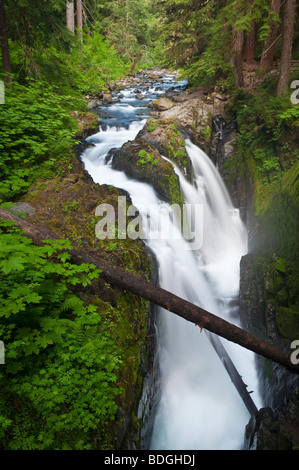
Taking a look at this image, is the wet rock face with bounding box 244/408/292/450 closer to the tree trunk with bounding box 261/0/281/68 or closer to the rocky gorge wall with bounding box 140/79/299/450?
the rocky gorge wall with bounding box 140/79/299/450

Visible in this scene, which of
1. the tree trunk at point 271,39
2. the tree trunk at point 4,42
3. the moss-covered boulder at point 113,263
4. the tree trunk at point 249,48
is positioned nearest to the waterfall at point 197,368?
the moss-covered boulder at point 113,263

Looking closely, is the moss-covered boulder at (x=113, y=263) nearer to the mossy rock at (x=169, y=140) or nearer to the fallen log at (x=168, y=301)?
the fallen log at (x=168, y=301)

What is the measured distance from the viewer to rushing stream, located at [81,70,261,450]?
15.2 ft

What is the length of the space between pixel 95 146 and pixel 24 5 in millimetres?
3826

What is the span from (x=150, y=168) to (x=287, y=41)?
5831 mm

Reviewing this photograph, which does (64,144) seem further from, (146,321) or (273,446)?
(273,446)

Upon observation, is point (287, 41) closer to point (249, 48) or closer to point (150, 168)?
point (249, 48)

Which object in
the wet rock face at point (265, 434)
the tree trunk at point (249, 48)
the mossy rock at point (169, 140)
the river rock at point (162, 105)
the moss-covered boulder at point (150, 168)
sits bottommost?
the wet rock face at point (265, 434)

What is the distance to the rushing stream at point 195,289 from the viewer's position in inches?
182

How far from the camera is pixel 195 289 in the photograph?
6512 mm

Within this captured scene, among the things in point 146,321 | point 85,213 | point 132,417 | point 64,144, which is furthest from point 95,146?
point 132,417

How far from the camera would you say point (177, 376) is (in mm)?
5195

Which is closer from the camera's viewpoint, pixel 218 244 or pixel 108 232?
pixel 108 232

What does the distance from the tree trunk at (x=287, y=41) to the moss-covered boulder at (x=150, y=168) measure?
4.77 m
